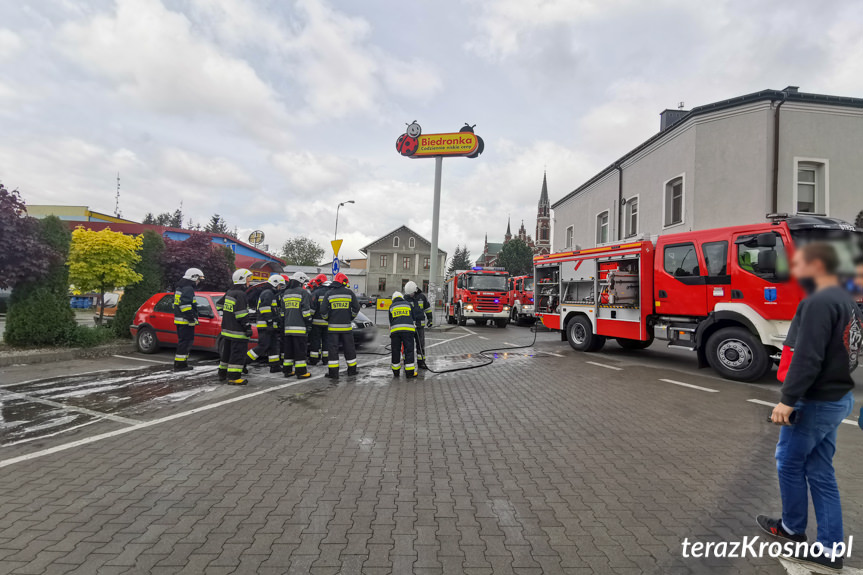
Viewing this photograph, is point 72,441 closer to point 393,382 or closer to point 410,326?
point 393,382

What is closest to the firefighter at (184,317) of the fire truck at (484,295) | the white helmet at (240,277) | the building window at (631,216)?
the white helmet at (240,277)

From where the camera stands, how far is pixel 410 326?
8.00 meters

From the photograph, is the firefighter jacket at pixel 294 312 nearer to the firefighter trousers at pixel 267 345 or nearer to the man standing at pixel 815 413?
the firefighter trousers at pixel 267 345

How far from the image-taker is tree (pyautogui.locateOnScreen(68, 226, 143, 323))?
984 centimetres

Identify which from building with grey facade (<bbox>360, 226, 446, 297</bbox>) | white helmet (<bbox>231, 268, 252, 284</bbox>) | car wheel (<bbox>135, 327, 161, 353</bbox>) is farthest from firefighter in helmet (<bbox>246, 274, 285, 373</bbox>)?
building with grey facade (<bbox>360, 226, 446, 297</bbox>)

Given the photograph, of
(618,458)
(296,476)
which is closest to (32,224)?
(296,476)

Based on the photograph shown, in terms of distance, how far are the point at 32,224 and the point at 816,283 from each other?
12146mm

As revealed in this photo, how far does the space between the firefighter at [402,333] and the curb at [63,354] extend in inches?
267

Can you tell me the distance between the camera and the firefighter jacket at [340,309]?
25.3 feet

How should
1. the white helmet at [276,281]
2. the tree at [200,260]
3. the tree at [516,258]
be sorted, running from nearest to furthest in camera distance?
1. the white helmet at [276,281]
2. the tree at [200,260]
3. the tree at [516,258]

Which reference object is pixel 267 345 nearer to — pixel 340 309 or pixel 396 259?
pixel 340 309

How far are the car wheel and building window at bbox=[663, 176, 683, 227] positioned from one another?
57.7 ft

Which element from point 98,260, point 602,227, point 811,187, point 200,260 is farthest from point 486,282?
point 98,260

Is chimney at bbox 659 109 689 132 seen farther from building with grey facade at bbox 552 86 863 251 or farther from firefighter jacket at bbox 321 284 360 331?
firefighter jacket at bbox 321 284 360 331
